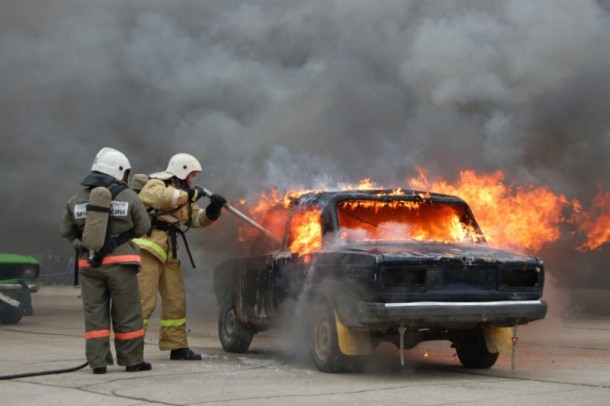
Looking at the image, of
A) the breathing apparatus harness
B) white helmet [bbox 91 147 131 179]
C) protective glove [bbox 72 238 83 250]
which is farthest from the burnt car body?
protective glove [bbox 72 238 83 250]

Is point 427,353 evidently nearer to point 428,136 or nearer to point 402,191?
point 402,191

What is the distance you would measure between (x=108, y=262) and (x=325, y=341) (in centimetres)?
182

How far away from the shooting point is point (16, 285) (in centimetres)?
1366

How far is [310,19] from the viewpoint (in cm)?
1577

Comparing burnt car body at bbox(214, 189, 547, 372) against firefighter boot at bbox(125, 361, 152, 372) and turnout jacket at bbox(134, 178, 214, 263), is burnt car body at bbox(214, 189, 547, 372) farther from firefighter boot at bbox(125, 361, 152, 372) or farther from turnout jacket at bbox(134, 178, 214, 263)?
firefighter boot at bbox(125, 361, 152, 372)

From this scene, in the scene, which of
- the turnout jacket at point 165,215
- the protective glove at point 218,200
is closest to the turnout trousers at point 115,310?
the turnout jacket at point 165,215

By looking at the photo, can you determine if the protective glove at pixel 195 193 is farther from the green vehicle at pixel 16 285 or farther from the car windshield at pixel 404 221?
the green vehicle at pixel 16 285

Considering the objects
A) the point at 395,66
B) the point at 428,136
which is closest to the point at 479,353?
the point at 428,136

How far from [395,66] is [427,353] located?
6225 mm

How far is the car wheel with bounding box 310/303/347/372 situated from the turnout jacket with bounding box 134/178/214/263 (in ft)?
5.18

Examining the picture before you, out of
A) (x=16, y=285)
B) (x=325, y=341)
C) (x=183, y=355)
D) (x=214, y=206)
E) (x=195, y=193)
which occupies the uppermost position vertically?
(x=195, y=193)

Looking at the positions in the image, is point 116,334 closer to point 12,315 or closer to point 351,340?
point 351,340

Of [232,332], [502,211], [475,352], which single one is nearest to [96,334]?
[232,332]

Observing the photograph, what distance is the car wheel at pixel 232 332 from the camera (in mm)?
9281
